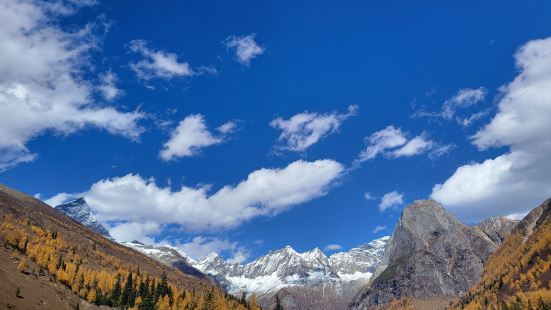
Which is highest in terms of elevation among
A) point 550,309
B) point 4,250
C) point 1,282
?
point 4,250

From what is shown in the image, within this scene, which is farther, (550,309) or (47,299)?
(550,309)

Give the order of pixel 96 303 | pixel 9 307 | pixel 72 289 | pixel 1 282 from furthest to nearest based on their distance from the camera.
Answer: pixel 72 289, pixel 96 303, pixel 1 282, pixel 9 307

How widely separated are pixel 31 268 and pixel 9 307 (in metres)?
57.5

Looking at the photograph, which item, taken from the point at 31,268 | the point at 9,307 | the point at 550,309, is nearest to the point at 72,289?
the point at 31,268

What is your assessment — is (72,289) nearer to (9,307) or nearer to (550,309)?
(9,307)

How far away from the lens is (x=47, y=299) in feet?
474

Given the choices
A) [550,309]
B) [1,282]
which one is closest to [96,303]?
[1,282]

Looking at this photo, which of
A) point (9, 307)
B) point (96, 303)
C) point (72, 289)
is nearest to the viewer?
point (9, 307)

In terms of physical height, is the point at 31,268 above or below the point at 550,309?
above

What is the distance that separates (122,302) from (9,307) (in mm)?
74940

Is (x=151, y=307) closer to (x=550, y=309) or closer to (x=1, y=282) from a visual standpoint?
(x=1, y=282)

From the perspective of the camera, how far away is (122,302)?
7500 inches

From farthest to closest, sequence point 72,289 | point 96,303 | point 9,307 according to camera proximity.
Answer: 1. point 72,289
2. point 96,303
3. point 9,307

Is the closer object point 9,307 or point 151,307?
point 9,307
